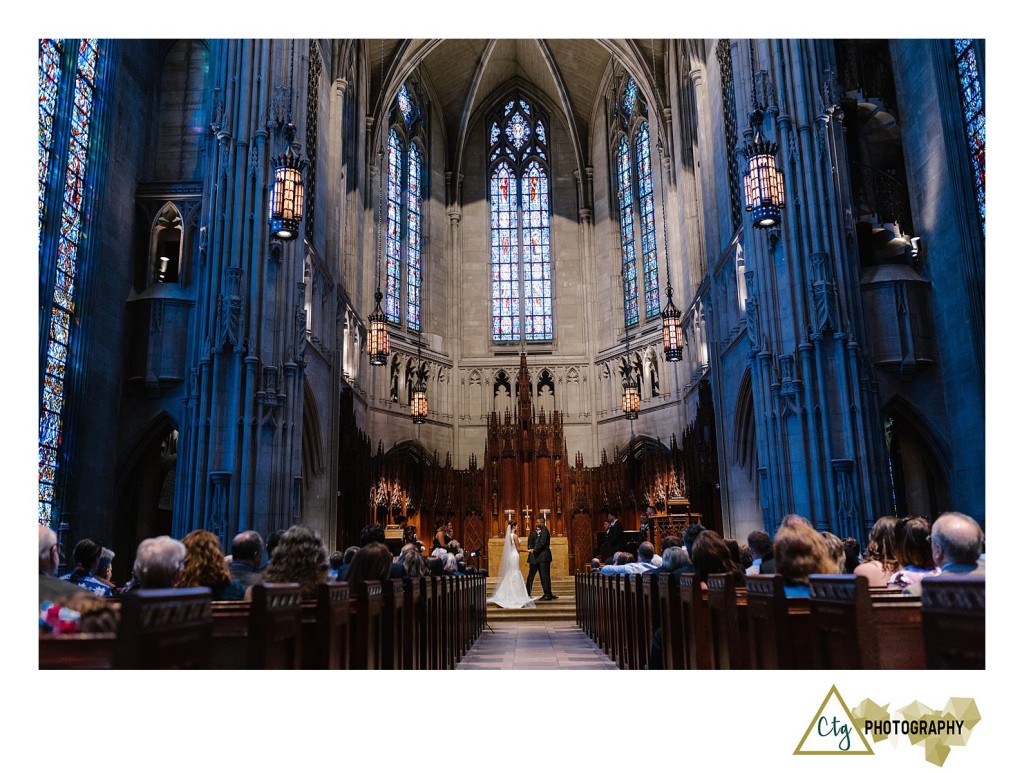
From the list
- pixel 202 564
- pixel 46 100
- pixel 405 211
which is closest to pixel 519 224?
pixel 405 211

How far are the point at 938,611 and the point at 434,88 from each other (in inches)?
1134

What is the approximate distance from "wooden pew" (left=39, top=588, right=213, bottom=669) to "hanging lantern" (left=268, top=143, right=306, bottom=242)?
979 cm

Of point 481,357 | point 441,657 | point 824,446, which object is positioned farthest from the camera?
point 481,357

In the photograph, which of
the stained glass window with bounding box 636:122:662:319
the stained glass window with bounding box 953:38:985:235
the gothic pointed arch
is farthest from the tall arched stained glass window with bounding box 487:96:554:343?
the stained glass window with bounding box 953:38:985:235

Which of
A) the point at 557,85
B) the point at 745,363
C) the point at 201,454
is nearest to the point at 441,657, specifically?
the point at 201,454

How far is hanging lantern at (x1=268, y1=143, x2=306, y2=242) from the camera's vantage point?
39.4 feet

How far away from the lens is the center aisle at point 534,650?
8281 mm

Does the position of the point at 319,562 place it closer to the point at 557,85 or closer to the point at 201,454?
the point at 201,454

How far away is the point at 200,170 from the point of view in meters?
16.3

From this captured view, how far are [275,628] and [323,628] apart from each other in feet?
1.63

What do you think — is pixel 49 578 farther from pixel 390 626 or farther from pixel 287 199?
pixel 287 199

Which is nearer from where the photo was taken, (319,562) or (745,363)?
(319,562)
